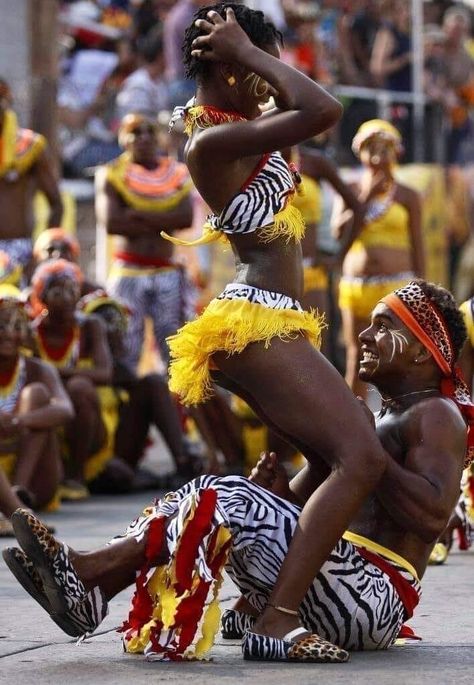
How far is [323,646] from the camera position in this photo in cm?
458

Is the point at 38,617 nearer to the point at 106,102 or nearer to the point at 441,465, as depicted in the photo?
the point at 441,465

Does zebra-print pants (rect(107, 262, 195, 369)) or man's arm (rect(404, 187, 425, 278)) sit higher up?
man's arm (rect(404, 187, 425, 278))

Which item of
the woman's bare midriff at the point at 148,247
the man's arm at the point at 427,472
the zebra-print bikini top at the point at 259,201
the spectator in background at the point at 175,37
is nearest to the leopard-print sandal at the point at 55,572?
the man's arm at the point at 427,472

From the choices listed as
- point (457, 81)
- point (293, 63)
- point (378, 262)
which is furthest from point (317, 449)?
point (457, 81)

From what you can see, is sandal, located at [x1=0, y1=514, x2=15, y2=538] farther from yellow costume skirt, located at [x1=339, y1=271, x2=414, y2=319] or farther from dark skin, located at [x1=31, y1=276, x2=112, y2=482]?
yellow costume skirt, located at [x1=339, y1=271, x2=414, y2=319]

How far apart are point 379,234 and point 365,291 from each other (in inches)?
17.3

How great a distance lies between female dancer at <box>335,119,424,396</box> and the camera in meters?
11.2

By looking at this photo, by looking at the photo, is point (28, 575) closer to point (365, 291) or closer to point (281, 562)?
point (281, 562)

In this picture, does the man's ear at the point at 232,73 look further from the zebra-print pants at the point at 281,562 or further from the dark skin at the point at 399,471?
the zebra-print pants at the point at 281,562

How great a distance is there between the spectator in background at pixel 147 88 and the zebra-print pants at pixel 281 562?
10.1 m

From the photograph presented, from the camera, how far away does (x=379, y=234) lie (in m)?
11.3

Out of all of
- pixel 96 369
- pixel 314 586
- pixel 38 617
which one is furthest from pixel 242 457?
pixel 314 586

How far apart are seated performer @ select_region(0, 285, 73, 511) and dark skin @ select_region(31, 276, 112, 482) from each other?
66 cm

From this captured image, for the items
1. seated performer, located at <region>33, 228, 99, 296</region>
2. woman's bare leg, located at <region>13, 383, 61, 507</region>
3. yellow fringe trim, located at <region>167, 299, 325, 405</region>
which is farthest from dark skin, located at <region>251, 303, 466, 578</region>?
seated performer, located at <region>33, 228, 99, 296</region>
